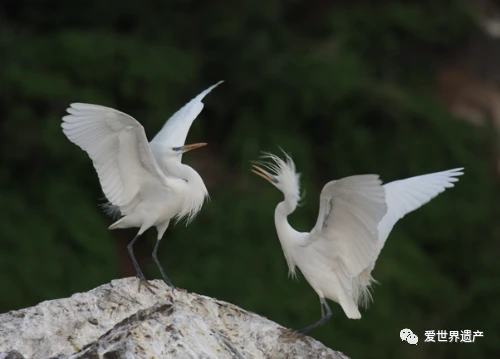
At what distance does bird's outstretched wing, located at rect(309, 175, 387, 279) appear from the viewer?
6902mm

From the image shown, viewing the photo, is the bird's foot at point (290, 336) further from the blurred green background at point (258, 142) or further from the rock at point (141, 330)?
the blurred green background at point (258, 142)

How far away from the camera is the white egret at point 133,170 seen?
296 inches

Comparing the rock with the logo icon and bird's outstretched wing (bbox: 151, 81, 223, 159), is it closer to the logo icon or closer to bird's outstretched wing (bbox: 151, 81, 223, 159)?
bird's outstretched wing (bbox: 151, 81, 223, 159)

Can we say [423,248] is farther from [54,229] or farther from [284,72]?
[54,229]

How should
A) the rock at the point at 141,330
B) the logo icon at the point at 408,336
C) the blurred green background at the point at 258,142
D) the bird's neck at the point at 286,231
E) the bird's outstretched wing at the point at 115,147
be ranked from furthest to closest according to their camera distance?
the blurred green background at the point at 258,142, the logo icon at the point at 408,336, the bird's neck at the point at 286,231, the bird's outstretched wing at the point at 115,147, the rock at the point at 141,330

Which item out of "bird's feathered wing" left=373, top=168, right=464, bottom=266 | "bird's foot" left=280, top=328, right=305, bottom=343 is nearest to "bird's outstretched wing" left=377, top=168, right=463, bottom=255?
"bird's feathered wing" left=373, top=168, right=464, bottom=266

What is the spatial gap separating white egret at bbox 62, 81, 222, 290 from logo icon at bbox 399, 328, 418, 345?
5.00 m

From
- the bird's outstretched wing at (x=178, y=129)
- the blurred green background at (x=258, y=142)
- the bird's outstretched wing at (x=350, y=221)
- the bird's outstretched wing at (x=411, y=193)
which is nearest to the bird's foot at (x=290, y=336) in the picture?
the bird's outstretched wing at (x=350, y=221)

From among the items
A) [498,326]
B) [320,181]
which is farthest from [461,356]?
[320,181]

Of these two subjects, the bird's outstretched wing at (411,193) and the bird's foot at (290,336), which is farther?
the bird's outstretched wing at (411,193)

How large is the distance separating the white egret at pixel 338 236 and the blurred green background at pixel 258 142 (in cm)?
462

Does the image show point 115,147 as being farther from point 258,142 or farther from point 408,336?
point 258,142

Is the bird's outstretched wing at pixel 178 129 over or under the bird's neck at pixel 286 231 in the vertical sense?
over

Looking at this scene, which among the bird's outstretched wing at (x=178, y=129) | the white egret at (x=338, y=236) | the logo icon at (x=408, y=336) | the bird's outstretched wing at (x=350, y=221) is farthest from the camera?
the logo icon at (x=408, y=336)
